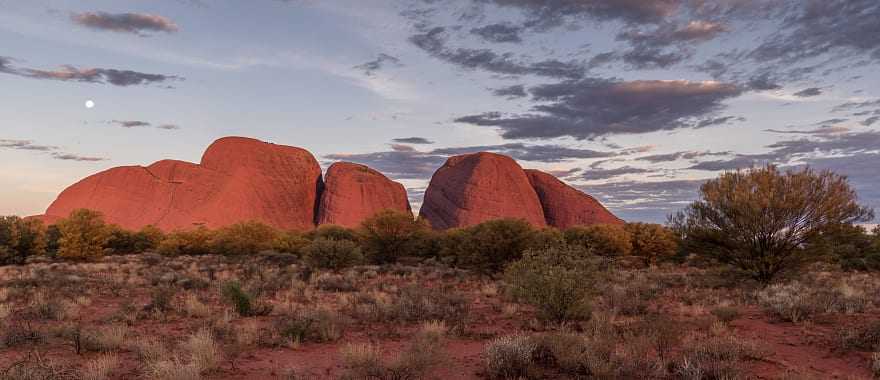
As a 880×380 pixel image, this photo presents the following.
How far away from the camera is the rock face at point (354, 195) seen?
82312 millimetres

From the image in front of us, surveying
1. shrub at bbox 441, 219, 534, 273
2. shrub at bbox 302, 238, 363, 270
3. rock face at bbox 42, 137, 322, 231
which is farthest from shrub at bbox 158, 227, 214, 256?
shrub at bbox 441, 219, 534, 273

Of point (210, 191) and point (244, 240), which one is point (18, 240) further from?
point (210, 191)

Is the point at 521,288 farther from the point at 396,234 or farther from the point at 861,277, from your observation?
the point at 396,234

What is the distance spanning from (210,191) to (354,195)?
22.9 meters

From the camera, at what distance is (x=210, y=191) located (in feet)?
265

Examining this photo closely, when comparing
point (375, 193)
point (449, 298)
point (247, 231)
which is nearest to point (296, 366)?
point (449, 298)

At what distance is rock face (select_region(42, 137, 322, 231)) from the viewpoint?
7894 centimetres

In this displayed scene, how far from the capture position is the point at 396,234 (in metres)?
34.7

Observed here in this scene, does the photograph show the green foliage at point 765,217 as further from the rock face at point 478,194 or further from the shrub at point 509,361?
the rock face at point 478,194

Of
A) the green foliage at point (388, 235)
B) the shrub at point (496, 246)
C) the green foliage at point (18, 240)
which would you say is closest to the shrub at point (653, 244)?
the shrub at point (496, 246)

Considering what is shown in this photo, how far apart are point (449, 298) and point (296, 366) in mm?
7704

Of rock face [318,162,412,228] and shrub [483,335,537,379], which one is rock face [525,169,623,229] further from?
shrub [483,335,537,379]

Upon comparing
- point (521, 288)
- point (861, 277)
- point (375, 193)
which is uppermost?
point (375, 193)

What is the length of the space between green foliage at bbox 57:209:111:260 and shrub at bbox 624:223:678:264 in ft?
123
